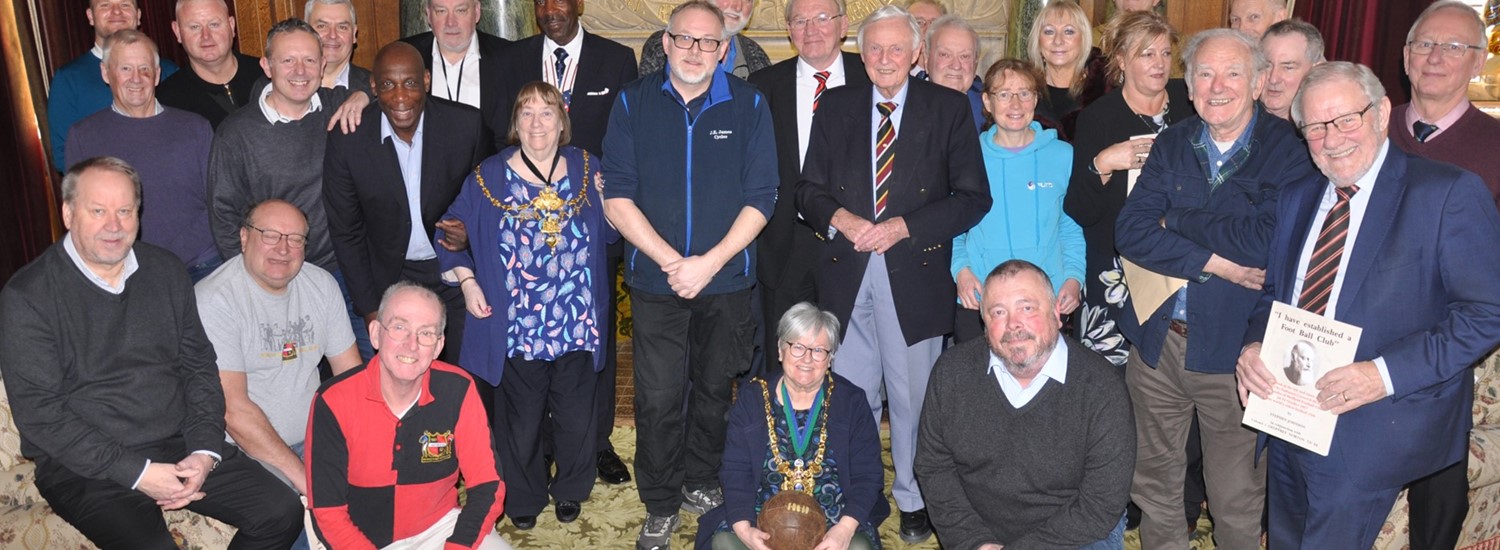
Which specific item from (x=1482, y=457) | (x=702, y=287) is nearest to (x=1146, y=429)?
(x=1482, y=457)

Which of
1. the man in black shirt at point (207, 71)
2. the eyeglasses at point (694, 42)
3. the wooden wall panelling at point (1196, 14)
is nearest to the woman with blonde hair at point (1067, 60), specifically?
the eyeglasses at point (694, 42)

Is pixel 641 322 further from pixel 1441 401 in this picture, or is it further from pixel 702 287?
pixel 1441 401

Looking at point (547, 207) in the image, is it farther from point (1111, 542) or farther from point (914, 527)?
point (1111, 542)

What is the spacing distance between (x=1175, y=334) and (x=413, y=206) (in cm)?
263

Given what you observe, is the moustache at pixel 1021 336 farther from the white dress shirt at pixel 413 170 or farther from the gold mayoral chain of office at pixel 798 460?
the white dress shirt at pixel 413 170

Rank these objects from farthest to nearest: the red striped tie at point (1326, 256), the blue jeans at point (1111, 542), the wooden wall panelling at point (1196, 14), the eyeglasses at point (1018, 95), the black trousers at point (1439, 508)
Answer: the wooden wall panelling at point (1196, 14) → the eyeglasses at point (1018, 95) → the black trousers at point (1439, 508) → the blue jeans at point (1111, 542) → the red striped tie at point (1326, 256)

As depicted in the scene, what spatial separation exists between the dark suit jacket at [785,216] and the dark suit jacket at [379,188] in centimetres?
110

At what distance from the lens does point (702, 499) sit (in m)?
→ 4.25

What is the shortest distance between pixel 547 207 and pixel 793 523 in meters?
1.40

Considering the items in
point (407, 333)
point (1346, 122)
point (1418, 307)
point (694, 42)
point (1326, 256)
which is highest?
point (694, 42)

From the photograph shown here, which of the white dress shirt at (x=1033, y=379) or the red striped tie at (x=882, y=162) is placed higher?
the red striped tie at (x=882, y=162)

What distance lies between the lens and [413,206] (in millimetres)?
4094

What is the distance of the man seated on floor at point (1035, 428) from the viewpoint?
3.02 metres

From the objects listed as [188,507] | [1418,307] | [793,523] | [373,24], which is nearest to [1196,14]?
[1418,307]
